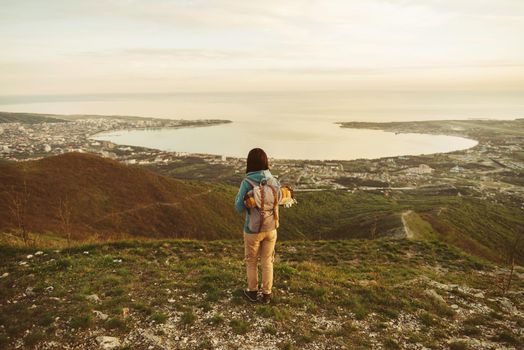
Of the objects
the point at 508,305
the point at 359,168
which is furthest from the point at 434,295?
the point at 359,168

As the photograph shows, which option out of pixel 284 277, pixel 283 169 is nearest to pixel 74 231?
pixel 284 277

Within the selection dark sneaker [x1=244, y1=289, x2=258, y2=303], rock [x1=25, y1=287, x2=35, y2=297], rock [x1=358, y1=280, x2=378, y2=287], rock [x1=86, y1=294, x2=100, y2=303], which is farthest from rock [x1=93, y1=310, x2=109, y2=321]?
rock [x1=358, y1=280, x2=378, y2=287]

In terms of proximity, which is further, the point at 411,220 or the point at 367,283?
the point at 411,220

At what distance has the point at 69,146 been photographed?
16488cm

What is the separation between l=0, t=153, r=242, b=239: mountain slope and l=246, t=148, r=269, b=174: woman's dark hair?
19859 mm

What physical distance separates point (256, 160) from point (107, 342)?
4982mm

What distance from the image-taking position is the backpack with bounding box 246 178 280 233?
7699 millimetres

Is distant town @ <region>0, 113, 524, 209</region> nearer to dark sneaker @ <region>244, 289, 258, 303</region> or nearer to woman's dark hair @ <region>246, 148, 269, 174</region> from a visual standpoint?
dark sneaker @ <region>244, 289, 258, 303</region>

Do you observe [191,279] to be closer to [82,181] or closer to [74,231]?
[74,231]

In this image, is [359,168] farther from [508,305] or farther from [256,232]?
[256,232]

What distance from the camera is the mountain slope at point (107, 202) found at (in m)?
28.5

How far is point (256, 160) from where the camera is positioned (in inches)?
309

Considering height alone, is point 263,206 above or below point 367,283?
above

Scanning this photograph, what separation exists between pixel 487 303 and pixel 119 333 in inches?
428
